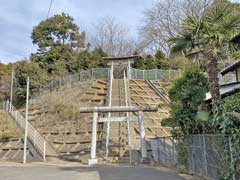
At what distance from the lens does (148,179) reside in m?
13.9

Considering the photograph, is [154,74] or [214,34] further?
[154,74]

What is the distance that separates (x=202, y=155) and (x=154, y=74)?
3077 centimetres

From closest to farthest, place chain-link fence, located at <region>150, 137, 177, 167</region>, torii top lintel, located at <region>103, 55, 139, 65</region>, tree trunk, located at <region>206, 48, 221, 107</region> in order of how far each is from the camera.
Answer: tree trunk, located at <region>206, 48, 221, 107</region>
chain-link fence, located at <region>150, 137, 177, 167</region>
torii top lintel, located at <region>103, 55, 139, 65</region>

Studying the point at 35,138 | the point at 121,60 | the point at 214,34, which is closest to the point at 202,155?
the point at 214,34

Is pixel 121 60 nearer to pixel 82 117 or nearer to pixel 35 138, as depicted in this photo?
pixel 82 117

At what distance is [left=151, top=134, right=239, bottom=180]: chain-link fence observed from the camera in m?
10.7

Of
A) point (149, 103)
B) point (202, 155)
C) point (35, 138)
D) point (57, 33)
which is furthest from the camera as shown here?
point (57, 33)

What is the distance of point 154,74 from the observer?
4412 centimetres

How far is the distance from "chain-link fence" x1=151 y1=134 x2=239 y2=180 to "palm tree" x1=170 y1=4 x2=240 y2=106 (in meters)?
1.72

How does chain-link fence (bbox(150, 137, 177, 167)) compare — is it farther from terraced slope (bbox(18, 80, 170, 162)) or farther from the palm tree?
the palm tree

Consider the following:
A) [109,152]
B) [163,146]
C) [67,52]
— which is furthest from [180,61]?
[163,146]

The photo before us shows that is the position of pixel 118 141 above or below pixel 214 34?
below

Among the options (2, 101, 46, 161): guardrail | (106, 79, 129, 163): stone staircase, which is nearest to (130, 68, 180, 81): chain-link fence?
(106, 79, 129, 163): stone staircase

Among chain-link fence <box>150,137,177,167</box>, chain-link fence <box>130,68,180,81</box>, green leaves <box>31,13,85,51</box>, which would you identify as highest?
green leaves <box>31,13,85,51</box>
